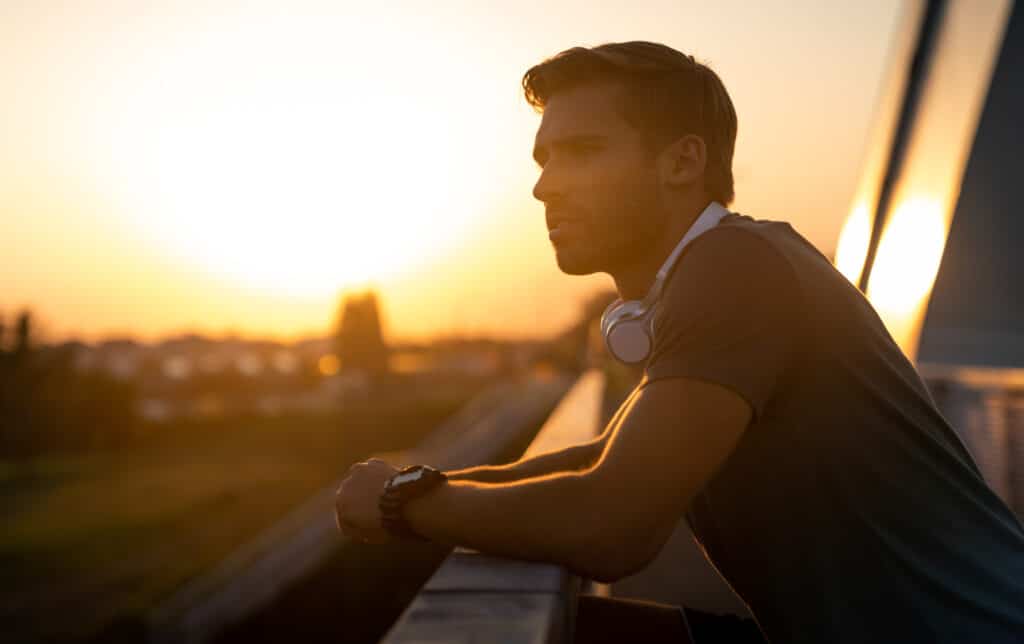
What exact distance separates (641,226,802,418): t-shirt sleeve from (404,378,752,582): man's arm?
28mm

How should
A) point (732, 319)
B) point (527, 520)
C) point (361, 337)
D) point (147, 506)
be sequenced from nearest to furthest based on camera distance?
point (732, 319)
point (527, 520)
point (147, 506)
point (361, 337)

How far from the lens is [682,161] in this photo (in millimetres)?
1757

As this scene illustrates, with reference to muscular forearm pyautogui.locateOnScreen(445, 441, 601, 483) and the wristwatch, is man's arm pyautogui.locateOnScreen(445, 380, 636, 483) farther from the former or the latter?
the wristwatch

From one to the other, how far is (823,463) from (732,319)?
0.27 meters

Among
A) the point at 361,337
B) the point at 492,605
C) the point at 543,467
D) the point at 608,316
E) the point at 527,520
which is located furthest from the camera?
the point at 361,337

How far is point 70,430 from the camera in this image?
79.8 m

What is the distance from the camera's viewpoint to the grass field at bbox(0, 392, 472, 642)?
39031mm

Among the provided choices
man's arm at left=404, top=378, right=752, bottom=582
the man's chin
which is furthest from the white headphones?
man's arm at left=404, top=378, right=752, bottom=582

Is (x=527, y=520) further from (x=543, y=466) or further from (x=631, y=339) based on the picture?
(x=543, y=466)

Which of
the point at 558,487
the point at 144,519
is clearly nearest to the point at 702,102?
the point at 558,487

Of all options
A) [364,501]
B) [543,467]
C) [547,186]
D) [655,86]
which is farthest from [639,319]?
[364,501]

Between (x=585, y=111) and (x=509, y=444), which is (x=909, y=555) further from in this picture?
(x=509, y=444)

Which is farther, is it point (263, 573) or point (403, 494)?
point (263, 573)

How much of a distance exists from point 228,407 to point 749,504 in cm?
12329
